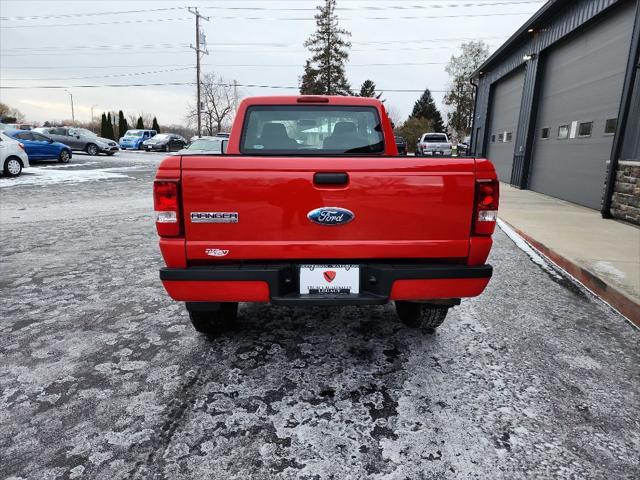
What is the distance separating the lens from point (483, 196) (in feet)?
8.59

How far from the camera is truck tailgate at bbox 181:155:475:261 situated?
2486mm

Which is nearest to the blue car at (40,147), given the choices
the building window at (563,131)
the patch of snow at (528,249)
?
the patch of snow at (528,249)

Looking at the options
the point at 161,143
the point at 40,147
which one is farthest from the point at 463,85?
the point at 40,147

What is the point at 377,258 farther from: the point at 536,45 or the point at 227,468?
the point at 536,45

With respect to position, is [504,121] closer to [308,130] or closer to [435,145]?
[435,145]

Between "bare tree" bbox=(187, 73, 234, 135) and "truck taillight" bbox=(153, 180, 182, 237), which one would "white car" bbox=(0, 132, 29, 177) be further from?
"bare tree" bbox=(187, 73, 234, 135)

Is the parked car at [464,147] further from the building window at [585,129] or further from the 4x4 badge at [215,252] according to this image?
the 4x4 badge at [215,252]

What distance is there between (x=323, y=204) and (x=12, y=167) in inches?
643

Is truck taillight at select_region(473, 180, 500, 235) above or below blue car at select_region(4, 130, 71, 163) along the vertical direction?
above

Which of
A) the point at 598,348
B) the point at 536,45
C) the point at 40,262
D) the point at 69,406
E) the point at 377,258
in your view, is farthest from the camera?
the point at 536,45

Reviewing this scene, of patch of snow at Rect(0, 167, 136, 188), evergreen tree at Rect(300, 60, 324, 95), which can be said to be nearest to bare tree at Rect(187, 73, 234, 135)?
evergreen tree at Rect(300, 60, 324, 95)

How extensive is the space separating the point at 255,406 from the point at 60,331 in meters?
2.01

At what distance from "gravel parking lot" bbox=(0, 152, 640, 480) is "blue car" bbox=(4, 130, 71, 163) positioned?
1835cm

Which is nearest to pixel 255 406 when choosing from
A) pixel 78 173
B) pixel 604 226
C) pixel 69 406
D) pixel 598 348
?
pixel 69 406
